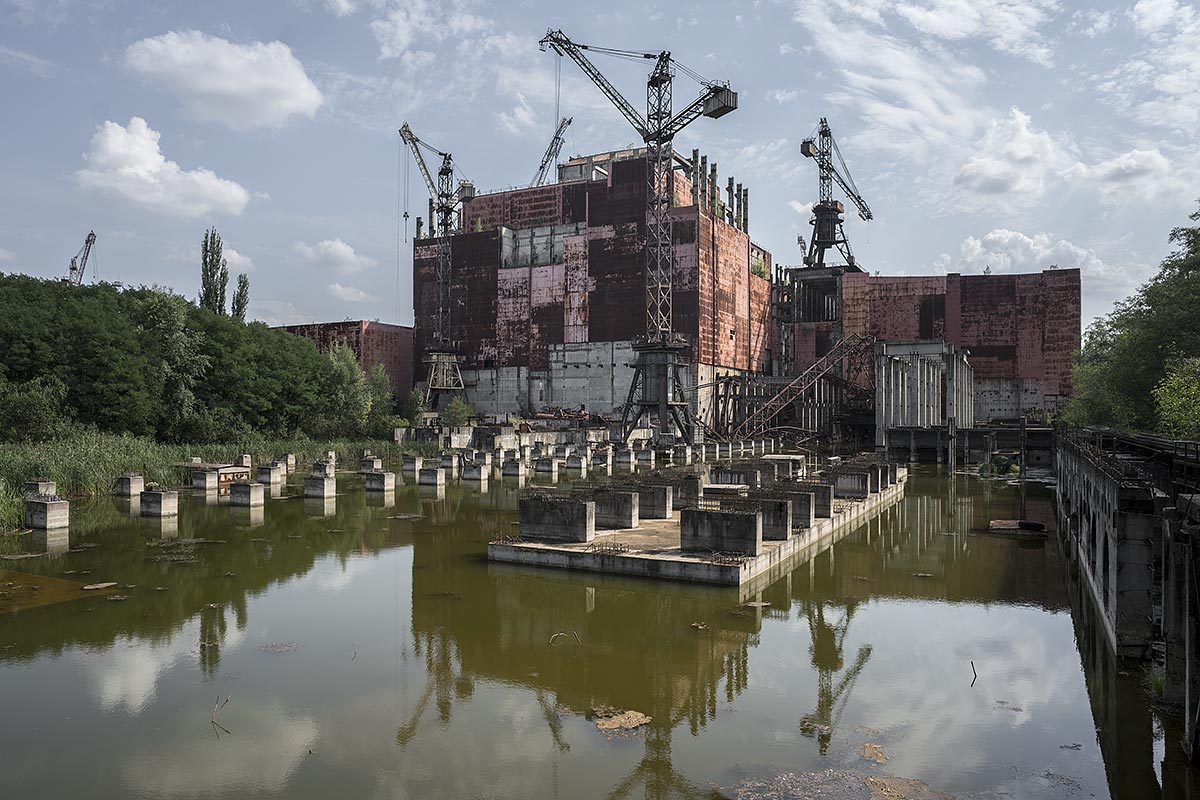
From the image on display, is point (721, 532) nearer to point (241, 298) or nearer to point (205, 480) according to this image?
point (205, 480)

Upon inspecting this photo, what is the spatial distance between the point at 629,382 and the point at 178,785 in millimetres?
71243

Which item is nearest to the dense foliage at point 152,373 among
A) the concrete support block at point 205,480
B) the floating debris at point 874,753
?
the concrete support block at point 205,480

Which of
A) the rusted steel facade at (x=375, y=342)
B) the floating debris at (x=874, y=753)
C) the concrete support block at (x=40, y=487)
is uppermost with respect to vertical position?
the rusted steel facade at (x=375, y=342)

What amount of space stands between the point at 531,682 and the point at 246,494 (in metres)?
23.6

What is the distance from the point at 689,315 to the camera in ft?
254

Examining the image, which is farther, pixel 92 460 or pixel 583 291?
pixel 583 291

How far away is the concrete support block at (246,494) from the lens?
32.2 m

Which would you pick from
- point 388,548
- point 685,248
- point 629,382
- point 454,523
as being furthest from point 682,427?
point 388,548

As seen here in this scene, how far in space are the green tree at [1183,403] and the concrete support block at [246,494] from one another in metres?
33.1

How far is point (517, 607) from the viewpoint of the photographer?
57.0 ft

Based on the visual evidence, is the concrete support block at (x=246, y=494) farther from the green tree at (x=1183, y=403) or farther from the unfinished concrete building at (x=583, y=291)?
the unfinished concrete building at (x=583, y=291)

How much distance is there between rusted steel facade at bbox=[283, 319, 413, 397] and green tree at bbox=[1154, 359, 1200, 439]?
238ft

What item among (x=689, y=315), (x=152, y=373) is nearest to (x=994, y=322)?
(x=689, y=315)

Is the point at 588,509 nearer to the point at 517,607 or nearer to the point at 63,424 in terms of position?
the point at 517,607
